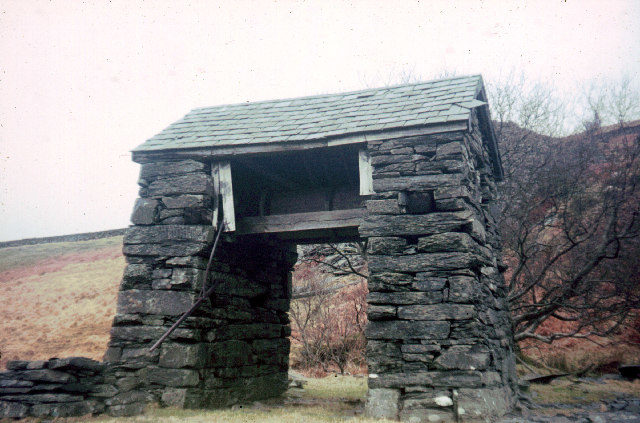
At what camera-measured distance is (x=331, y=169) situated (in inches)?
297

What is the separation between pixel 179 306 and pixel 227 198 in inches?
60.0

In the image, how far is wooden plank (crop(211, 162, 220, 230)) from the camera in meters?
6.61

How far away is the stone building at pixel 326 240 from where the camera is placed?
520cm

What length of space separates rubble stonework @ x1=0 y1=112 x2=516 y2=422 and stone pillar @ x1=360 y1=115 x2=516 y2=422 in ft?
0.04

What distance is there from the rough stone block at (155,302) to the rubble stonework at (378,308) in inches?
0.5

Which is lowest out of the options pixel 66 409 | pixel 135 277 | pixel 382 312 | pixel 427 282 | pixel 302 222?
pixel 66 409

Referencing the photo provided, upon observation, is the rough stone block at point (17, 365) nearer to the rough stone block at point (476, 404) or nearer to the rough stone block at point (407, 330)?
the rough stone block at point (407, 330)

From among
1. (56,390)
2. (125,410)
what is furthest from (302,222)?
(56,390)

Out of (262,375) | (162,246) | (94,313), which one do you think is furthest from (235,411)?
(94,313)

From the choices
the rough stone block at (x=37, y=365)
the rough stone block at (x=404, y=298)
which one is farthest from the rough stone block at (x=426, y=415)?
the rough stone block at (x=37, y=365)

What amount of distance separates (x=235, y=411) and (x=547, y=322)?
1291 cm

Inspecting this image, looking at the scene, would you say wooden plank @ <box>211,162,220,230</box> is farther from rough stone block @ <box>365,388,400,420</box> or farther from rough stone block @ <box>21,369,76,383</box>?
rough stone block @ <box>365,388,400,420</box>

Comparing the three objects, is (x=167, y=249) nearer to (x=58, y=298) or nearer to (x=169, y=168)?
(x=169, y=168)

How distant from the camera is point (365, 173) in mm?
Result: 6000
